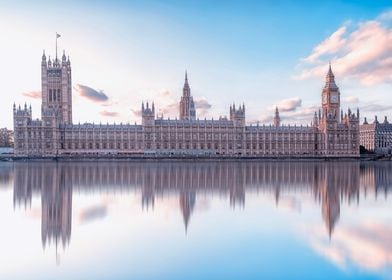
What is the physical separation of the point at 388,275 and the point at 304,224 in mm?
4356

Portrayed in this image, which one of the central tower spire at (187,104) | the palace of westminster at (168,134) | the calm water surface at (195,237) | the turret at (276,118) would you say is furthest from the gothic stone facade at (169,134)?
the calm water surface at (195,237)

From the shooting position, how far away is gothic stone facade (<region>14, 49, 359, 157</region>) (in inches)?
3401

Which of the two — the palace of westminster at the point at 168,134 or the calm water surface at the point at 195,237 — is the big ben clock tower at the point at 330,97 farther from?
the calm water surface at the point at 195,237

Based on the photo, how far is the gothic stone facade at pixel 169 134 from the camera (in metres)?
86.4

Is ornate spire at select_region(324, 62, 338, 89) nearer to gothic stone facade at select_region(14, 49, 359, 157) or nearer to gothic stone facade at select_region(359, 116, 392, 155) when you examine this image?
gothic stone facade at select_region(14, 49, 359, 157)

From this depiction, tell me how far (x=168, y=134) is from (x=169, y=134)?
21cm

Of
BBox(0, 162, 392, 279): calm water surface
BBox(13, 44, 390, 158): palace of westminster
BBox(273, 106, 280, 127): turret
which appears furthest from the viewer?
BBox(273, 106, 280, 127): turret

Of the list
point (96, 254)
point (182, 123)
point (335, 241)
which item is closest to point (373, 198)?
point (335, 241)

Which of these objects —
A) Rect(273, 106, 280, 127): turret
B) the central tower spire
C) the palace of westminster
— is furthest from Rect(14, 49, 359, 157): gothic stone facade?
the central tower spire

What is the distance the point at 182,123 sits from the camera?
93.6m

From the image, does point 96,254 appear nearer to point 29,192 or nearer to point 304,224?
point 304,224

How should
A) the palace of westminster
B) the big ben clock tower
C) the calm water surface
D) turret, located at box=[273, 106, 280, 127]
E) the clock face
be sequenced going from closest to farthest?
the calm water surface < the palace of westminster < the big ben clock tower < the clock face < turret, located at box=[273, 106, 280, 127]

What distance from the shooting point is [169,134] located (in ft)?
303

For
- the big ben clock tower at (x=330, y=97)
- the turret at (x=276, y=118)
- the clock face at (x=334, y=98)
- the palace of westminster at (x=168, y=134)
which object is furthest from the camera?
the turret at (x=276, y=118)
